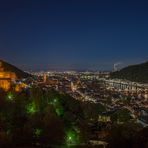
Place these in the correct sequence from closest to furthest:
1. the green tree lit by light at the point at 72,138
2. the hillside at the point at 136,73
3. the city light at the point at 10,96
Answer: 1. the green tree lit by light at the point at 72,138
2. the city light at the point at 10,96
3. the hillside at the point at 136,73

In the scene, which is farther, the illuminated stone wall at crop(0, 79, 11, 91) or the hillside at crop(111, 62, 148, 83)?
the hillside at crop(111, 62, 148, 83)

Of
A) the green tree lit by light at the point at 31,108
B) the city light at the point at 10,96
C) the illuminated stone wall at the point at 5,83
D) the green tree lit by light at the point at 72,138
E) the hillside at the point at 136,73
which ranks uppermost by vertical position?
the hillside at the point at 136,73

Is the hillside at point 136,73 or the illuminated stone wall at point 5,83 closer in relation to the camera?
the illuminated stone wall at point 5,83

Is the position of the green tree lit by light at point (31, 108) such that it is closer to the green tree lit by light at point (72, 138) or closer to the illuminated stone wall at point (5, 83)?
the green tree lit by light at point (72, 138)

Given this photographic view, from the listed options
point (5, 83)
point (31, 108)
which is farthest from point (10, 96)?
point (5, 83)

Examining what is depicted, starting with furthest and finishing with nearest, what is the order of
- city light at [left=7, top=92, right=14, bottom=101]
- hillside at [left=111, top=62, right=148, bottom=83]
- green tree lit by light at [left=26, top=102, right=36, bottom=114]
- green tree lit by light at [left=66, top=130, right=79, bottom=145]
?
hillside at [left=111, top=62, right=148, bottom=83]
city light at [left=7, top=92, right=14, bottom=101]
green tree lit by light at [left=26, top=102, right=36, bottom=114]
green tree lit by light at [left=66, top=130, right=79, bottom=145]

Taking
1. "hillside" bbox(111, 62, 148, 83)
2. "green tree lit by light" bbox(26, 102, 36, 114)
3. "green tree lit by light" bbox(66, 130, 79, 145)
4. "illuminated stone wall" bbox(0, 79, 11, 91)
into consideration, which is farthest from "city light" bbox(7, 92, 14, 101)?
"hillside" bbox(111, 62, 148, 83)

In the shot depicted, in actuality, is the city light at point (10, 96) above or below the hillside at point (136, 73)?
below

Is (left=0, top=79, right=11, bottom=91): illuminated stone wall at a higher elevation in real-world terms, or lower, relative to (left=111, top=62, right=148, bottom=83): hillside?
lower

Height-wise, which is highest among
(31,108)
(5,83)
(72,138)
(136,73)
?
(136,73)

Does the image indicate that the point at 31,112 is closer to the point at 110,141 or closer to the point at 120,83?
the point at 110,141

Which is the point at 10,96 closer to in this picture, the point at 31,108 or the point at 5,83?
the point at 31,108

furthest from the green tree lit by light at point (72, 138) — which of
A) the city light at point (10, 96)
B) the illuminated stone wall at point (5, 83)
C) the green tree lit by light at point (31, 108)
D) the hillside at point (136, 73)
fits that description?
the hillside at point (136, 73)

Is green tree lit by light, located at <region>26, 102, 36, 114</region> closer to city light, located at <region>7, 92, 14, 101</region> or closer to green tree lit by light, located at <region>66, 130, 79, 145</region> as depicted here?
city light, located at <region>7, 92, 14, 101</region>
